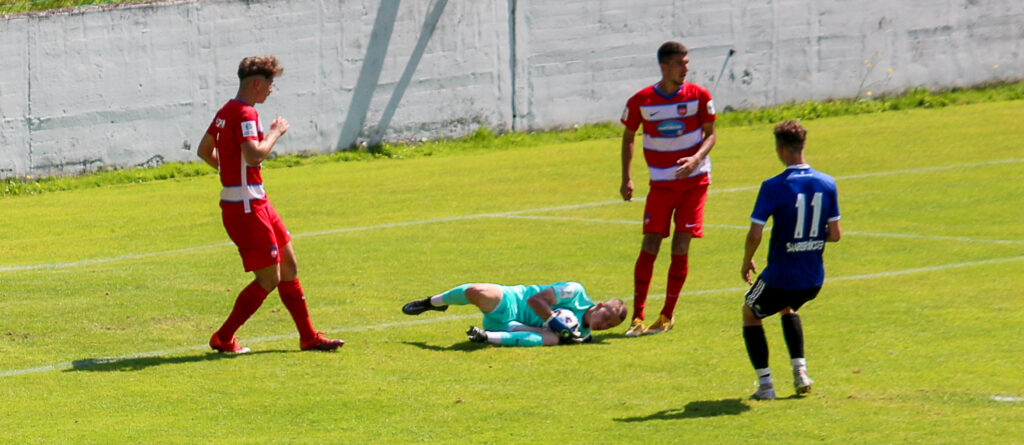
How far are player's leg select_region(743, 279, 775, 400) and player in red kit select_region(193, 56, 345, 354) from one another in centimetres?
301

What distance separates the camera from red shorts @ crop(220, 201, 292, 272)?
29.6 ft

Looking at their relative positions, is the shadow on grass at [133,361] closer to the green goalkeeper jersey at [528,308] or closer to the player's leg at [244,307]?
the player's leg at [244,307]

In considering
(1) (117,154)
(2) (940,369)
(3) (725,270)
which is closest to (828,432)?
(2) (940,369)

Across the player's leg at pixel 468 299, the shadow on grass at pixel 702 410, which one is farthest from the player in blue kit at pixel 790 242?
the player's leg at pixel 468 299

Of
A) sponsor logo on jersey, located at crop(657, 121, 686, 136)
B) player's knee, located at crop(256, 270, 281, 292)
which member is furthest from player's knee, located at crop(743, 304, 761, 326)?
player's knee, located at crop(256, 270, 281, 292)

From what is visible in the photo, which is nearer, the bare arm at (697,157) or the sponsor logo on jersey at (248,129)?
the sponsor logo on jersey at (248,129)

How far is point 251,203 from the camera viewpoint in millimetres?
9031

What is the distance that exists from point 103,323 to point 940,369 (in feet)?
20.2

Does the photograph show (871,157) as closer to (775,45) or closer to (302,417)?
(775,45)

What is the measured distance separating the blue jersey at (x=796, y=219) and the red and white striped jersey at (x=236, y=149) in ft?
11.0

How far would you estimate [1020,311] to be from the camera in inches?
400

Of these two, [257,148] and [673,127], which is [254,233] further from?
[673,127]

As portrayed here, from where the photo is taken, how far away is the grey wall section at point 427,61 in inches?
797

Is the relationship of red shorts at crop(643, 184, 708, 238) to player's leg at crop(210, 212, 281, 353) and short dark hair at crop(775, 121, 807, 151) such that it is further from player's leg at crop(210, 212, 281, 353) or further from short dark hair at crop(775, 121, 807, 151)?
player's leg at crop(210, 212, 281, 353)
